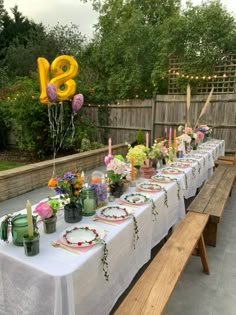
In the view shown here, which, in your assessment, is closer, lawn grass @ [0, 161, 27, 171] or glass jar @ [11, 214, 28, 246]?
glass jar @ [11, 214, 28, 246]

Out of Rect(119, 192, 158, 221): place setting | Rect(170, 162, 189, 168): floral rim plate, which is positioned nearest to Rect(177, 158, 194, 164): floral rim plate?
Rect(170, 162, 189, 168): floral rim plate

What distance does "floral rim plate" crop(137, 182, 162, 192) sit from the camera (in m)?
2.26

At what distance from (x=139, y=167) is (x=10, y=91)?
5687 millimetres

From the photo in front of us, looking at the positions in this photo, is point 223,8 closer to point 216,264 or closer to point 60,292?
point 216,264

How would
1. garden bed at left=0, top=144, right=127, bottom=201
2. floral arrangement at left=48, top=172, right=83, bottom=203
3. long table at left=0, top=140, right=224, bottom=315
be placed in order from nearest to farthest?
long table at left=0, top=140, right=224, bottom=315 < floral arrangement at left=48, top=172, right=83, bottom=203 < garden bed at left=0, top=144, right=127, bottom=201

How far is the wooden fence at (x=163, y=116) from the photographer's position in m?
6.31

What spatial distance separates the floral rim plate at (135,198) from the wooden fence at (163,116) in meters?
5.05

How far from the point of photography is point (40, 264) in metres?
1.22

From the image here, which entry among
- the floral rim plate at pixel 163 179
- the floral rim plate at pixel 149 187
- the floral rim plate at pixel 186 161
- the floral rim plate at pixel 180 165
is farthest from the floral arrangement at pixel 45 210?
the floral rim plate at pixel 186 161

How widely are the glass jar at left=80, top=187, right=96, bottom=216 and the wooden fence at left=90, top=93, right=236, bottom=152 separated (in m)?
5.45

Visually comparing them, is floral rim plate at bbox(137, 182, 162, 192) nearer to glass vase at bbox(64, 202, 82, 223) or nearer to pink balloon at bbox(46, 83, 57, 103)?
glass vase at bbox(64, 202, 82, 223)

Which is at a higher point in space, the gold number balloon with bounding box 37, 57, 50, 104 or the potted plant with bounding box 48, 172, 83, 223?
the gold number balloon with bounding box 37, 57, 50, 104

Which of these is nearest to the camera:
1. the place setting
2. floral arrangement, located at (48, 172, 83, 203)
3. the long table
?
the long table

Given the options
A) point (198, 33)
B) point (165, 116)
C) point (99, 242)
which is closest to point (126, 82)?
point (165, 116)
